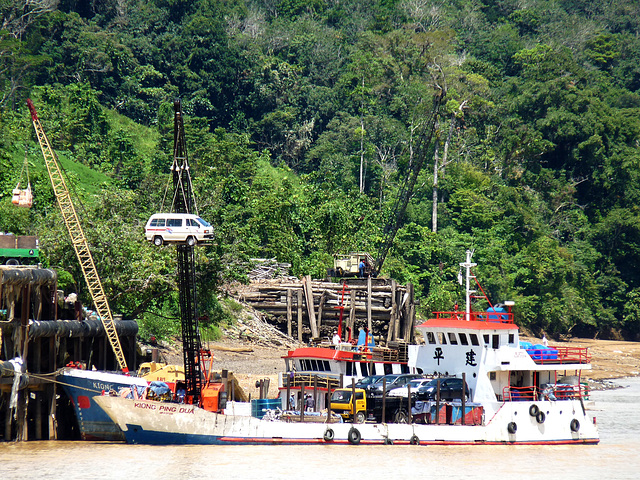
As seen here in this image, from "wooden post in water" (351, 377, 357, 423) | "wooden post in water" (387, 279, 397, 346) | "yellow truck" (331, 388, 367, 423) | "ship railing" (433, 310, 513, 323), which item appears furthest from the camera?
"wooden post in water" (387, 279, 397, 346)

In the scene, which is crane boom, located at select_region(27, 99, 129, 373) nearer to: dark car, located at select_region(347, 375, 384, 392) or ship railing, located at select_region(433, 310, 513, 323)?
dark car, located at select_region(347, 375, 384, 392)

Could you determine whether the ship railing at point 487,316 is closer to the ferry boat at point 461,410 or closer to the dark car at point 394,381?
the ferry boat at point 461,410

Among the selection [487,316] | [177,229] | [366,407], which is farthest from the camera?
[487,316]

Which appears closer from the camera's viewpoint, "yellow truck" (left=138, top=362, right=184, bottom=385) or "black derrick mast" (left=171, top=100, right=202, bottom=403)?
"black derrick mast" (left=171, top=100, right=202, bottom=403)

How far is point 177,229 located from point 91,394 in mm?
8669

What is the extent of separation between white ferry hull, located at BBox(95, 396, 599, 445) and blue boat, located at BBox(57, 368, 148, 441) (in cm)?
71

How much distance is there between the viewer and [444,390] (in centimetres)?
4125

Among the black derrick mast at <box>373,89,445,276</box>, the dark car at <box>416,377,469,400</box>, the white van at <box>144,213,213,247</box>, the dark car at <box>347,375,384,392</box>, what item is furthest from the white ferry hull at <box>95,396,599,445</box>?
the black derrick mast at <box>373,89,445,276</box>

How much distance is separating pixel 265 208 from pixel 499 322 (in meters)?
38.1

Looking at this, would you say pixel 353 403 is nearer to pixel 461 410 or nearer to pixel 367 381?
pixel 367 381

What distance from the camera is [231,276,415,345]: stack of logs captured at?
62969mm

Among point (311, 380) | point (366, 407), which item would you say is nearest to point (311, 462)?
point (366, 407)

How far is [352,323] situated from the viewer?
200 ft

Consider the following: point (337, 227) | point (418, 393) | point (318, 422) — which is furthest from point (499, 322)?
point (337, 227)
